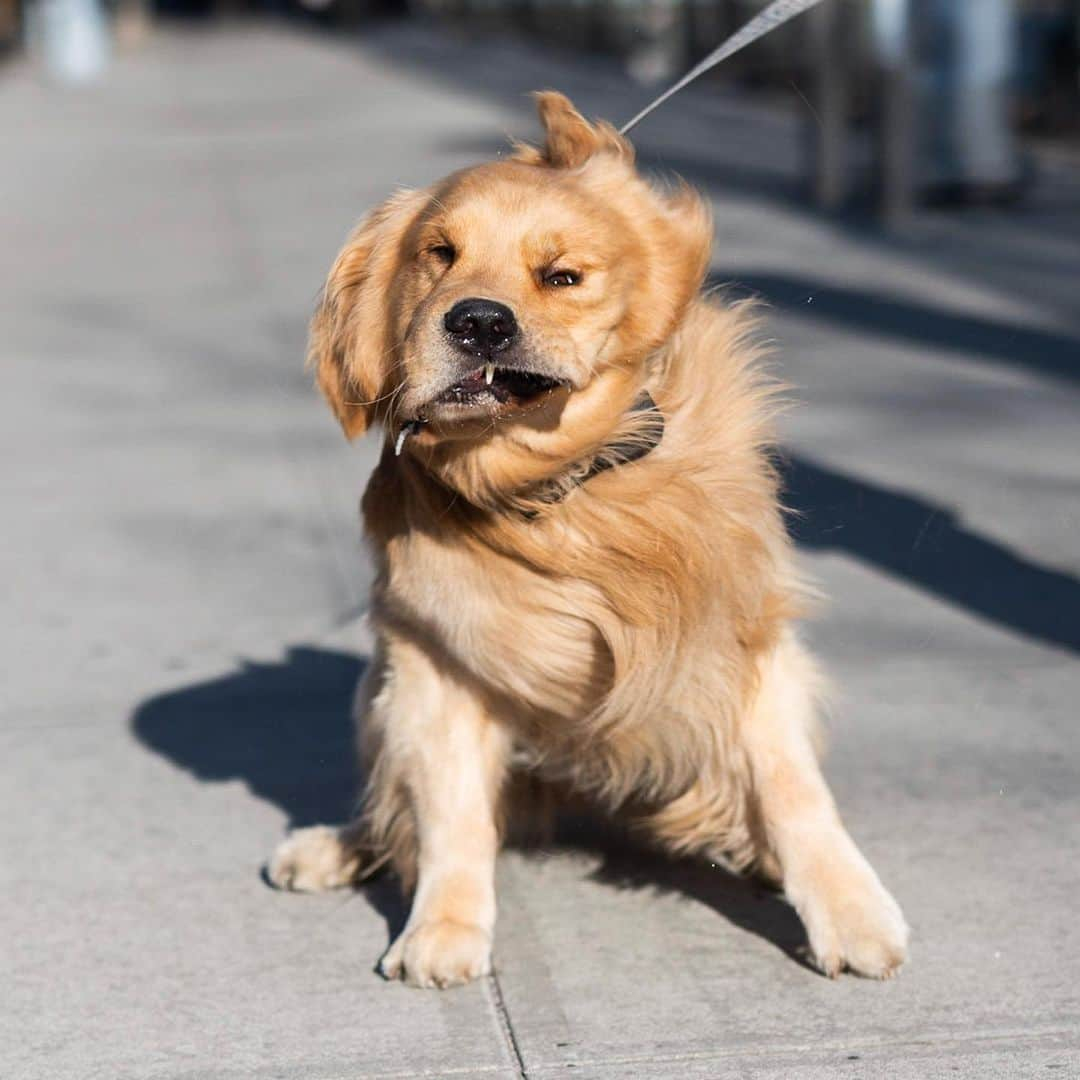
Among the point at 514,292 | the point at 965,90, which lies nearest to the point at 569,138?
the point at 514,292

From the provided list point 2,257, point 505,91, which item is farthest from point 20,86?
point 2,257

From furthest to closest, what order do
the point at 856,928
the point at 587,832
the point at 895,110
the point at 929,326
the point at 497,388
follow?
the point at 895,110 → the point at 929,326 → the point at 587,832 → the point at 856,928 → the point at 497,388

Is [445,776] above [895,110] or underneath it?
underneath

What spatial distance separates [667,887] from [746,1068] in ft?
2.59

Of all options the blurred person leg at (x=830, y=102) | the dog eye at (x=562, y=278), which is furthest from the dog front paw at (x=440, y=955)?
the blurred person leg at (x=830, y=102)

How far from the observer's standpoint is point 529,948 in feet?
11.2

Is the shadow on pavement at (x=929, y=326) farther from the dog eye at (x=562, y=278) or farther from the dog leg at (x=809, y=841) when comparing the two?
the dog eye at (x=562, y=278)

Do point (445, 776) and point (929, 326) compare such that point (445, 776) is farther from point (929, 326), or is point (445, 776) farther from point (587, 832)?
point (929, 326)

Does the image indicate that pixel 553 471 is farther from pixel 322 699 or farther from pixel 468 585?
pixel 322 699

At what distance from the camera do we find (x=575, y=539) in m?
3.31

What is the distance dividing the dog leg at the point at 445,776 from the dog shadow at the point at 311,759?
0.72ft

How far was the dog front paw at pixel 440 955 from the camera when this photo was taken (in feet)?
10.7

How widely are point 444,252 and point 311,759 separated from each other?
1680mm

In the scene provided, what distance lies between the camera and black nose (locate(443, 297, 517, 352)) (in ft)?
9.87
